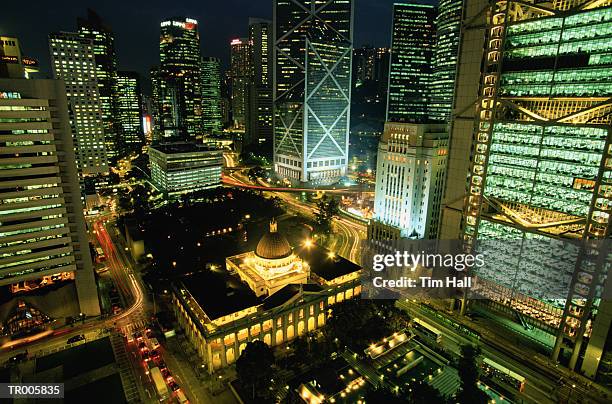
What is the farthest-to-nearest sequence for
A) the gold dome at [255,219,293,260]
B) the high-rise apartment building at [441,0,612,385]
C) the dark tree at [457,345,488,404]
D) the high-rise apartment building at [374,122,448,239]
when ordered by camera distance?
the high-rise apartment building at [374,122,448,239], the gold dome at [255,219,293,260], the high-rise apartment building at [441,0,612,385], the dark tree at [457,345,488,404]

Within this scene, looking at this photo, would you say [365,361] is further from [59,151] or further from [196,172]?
[196,172]

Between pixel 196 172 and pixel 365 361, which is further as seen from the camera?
pixel 196 172

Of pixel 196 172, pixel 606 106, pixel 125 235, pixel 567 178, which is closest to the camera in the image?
pixel 606 106

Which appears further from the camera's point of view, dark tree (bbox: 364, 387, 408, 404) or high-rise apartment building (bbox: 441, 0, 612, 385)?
high-rise apartment building (bbox: 441, 0, 612, 385)

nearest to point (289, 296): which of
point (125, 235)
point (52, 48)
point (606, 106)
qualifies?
point (606, 106)

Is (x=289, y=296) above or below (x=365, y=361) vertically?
above

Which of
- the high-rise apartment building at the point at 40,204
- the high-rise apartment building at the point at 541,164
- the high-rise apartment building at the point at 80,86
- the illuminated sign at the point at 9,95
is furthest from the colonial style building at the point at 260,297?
the high-rise apartment building at the point at 80,86

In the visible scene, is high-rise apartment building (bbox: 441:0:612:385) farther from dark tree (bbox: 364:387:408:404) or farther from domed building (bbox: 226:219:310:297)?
domed building (bbox: 226:219:310:297)

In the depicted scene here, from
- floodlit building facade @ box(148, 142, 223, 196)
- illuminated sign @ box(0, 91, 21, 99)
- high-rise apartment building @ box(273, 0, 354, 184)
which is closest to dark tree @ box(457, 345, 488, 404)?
illuminated sign @ box(0, 91, 21, 99)
